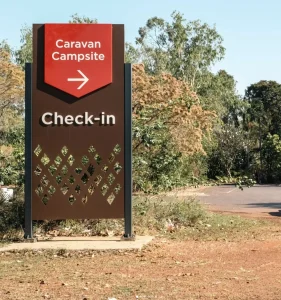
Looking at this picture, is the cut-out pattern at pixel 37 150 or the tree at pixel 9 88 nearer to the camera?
the cut-out pattern at pixel 37 150

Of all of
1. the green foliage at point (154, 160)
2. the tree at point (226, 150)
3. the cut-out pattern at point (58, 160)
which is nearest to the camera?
the cut-out pattern at point (58, 160)

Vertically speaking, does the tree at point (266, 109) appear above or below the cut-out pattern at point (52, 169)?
above

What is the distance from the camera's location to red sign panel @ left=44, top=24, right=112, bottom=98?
10648 millimetres

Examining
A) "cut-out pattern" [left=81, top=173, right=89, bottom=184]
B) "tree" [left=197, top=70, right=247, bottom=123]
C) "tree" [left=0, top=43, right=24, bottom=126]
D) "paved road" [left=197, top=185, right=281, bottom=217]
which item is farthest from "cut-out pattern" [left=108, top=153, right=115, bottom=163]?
"tree" [left=197, top=70, right=247, bottom=123]

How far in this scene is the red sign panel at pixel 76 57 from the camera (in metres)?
10.6

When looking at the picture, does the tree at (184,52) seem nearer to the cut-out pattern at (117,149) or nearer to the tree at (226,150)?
the tree at (226,150)

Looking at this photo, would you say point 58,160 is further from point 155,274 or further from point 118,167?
point 155,274

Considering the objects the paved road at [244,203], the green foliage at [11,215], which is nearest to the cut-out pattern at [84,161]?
the green foliage at [11,215]

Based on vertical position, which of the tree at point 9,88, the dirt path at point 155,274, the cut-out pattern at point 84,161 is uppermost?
the tree at point 9,88

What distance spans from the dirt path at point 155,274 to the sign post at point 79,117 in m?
1.53

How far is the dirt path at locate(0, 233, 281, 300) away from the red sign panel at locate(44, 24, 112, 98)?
328 centimetres

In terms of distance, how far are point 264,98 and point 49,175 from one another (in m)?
59.9

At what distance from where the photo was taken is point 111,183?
10.8 m

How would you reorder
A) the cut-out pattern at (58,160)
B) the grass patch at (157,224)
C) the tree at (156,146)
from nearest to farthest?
the cut-out pattern at (58,160)
the grass patch at (157,224)
the tree at (156,146)
